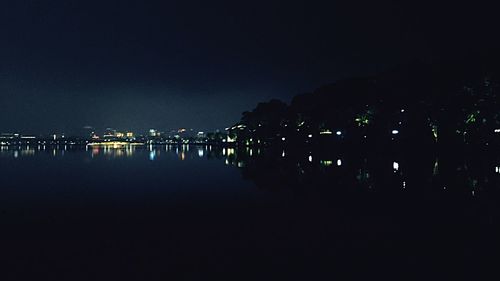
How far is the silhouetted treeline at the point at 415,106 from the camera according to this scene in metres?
37.1

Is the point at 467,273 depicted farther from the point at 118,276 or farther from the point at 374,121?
the point at 374,121

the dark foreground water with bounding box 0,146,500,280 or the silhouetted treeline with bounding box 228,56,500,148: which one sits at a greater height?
the silhouetted treeline with bounding box 228,56,500,148

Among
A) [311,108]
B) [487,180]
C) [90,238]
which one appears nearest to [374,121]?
[311,108]

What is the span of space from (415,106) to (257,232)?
3702cm

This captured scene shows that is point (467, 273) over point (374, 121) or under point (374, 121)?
under

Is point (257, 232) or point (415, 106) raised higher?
point (415, 106)

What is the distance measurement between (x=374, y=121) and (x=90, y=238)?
46689 mm

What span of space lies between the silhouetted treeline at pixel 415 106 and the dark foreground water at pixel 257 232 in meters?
20.9

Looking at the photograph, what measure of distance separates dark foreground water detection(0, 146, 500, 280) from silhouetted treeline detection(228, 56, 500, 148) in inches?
823

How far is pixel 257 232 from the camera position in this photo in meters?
10.5

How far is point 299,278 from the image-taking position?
712cm

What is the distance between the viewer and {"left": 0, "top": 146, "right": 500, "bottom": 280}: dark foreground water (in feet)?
24.9

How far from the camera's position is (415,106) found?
4319cm

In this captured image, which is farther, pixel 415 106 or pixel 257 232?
pixel 415 106
